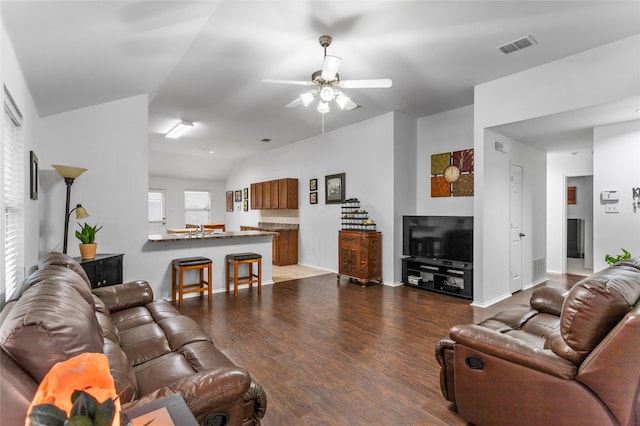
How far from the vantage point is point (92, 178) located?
4.08m

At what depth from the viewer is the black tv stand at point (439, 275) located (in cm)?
461

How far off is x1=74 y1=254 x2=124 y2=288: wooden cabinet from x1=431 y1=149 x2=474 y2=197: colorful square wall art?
4.77 metres

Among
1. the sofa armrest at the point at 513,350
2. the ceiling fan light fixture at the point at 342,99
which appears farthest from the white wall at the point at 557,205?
the sofa armrest at the point at 513,350

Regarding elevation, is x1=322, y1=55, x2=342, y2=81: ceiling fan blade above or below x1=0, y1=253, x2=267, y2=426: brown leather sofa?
above

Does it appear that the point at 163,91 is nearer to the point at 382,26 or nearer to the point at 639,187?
the point at 382,26

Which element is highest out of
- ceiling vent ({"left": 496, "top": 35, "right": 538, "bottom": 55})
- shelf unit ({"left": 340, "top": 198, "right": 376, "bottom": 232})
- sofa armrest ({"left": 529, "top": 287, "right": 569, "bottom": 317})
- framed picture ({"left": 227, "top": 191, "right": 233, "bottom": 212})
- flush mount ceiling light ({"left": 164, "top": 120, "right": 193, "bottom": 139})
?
ceiling vent ({"left": 496, "top": 35, "right": 538, "bottom": 55})

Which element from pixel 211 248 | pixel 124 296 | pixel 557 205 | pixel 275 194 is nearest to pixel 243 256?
pixel 211 248

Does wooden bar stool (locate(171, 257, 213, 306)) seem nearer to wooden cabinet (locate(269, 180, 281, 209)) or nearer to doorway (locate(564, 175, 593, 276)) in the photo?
wooden cabinet (locate(269, 180, 281, 209))

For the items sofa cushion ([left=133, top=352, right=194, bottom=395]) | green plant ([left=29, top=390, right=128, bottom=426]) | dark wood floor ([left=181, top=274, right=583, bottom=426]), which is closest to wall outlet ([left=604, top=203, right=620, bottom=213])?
dark wood floor ([left=181, top=274, right=583, bottom=426])

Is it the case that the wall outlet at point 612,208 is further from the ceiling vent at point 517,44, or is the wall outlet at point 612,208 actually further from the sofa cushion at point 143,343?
the sofa cushion at point 143,343

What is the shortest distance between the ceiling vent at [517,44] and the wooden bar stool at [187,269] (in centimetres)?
434

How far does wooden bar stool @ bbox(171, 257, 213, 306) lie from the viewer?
4348 millimetres

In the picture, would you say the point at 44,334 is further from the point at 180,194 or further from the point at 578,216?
the point at 180,194

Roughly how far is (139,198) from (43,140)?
1187 millimetres
